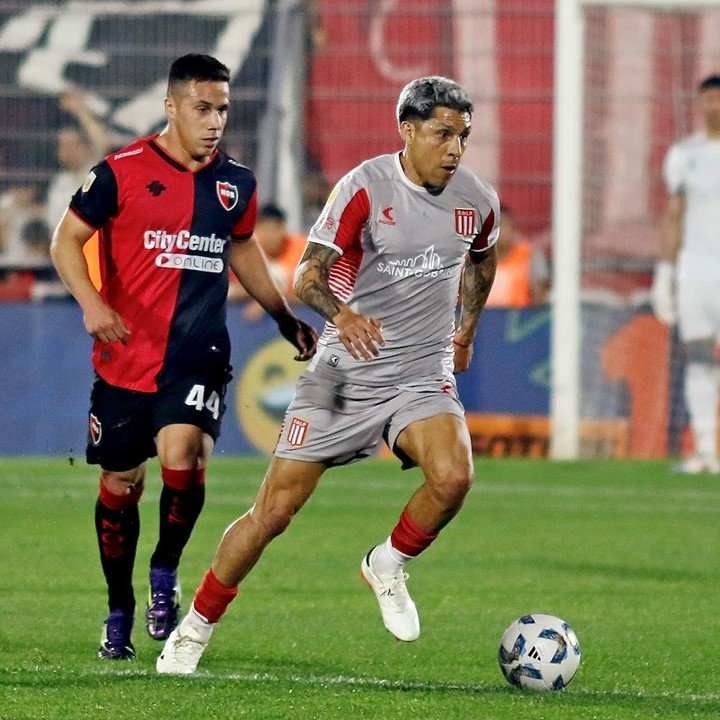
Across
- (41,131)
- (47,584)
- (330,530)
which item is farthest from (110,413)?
(41,131)

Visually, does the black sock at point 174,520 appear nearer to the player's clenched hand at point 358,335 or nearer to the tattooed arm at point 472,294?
the player's clenched hand at point 358,335

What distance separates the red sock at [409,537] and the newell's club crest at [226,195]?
1328 mm

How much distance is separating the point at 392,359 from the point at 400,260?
0.34 meters

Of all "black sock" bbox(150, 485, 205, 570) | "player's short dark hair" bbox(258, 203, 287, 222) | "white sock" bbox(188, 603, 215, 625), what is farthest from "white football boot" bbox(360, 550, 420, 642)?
"player's short dark hair" bbox(258, 203, 287, 222)

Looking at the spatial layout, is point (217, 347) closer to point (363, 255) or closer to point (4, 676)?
point (363, 255)

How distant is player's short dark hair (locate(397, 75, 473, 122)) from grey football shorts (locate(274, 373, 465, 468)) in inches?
36.9

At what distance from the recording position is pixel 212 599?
6.18 metres

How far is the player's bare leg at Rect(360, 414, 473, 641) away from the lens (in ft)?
20.3

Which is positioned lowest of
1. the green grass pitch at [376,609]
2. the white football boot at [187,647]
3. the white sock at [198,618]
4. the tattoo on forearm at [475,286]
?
the green grass pitch at [376,609]

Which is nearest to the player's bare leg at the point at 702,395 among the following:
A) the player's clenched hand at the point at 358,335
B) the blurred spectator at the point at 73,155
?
the blurred spectator at the point at 73,155

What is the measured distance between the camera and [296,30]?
17109mm

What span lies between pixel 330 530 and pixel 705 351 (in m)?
4.77

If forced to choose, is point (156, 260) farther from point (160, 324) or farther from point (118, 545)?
point (118, 545)

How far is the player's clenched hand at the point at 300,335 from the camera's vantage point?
6863mm
